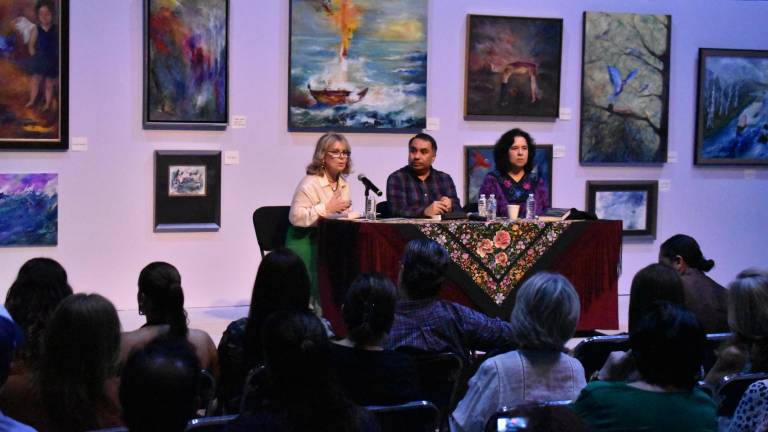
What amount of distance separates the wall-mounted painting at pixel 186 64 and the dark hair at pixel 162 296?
16.6 ft

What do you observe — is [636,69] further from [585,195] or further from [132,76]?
[132,76]

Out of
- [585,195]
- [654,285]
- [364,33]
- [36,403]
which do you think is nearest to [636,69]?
[585,195]

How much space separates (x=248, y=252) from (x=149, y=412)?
7026 millimetres

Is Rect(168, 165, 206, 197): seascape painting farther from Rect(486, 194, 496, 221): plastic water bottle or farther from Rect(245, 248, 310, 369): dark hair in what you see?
Rect(245, 248, 310, 369): dark hair

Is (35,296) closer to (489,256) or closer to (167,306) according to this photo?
(167,306)

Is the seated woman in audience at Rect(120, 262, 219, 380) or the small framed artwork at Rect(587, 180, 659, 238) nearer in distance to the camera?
the seated woman in audience at Rect(120, 262, 219, 380)

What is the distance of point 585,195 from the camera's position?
1006 centimetres

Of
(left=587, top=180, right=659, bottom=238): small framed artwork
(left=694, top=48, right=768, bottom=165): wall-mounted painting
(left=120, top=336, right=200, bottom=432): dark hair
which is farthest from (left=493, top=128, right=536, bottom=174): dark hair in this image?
(left=120, top=336, right=200, bottom=432): dark hair

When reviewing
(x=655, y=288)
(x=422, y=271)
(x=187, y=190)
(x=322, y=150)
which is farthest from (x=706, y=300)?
(x=187, y=190)

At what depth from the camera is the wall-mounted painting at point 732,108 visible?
10344mm

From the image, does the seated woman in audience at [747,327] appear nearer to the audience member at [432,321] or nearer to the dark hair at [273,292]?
the audience member at [432,321]

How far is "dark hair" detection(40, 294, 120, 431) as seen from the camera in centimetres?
288

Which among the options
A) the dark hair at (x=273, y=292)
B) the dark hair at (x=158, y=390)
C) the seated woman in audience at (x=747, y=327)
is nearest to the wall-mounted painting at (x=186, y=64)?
the dark hair at (x=273, y=292)

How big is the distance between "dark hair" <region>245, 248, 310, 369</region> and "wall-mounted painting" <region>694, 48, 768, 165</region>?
24.5 ft
